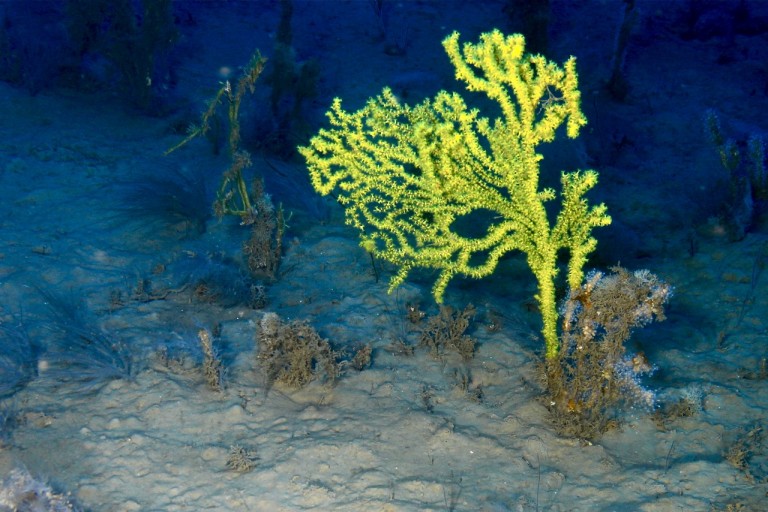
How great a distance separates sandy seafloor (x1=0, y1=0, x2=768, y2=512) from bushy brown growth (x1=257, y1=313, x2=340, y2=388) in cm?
13

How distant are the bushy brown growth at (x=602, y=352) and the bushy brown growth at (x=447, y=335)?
0.81m

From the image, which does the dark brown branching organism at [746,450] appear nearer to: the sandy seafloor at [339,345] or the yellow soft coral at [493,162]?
the sandy seafloor at [339,345]

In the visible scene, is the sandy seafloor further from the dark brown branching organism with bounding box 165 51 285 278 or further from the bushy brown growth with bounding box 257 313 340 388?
the dark brown branching organism with bounding box 165 51 285 278

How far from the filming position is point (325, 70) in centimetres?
1183

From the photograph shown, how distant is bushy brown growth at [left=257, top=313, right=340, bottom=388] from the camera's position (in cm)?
457

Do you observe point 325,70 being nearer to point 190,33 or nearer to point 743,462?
point 190,33

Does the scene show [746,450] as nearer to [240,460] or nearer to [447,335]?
[447,335]

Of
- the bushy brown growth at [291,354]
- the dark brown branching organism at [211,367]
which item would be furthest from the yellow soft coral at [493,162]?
the dark brown branching organism at [211,367]

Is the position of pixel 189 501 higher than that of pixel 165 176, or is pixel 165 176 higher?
pixel 165 176

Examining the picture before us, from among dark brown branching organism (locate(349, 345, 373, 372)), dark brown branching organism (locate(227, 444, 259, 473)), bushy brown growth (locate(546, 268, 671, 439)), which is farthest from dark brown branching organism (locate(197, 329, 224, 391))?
bushy brown growth (locate(546, 268, 671, 439))

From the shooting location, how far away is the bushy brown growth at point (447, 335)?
16.4 ft

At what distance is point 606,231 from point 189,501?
213 inches

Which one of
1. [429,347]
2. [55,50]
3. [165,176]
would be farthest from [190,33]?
[429,347]

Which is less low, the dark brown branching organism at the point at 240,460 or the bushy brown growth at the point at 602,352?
the bushy brown growth at the point at 602,352
